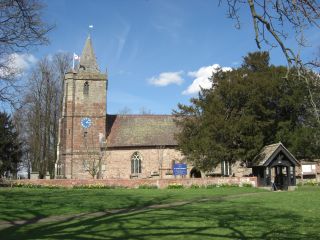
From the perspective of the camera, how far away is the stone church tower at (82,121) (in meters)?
49.1

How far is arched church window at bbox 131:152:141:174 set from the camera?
49219 millimetres

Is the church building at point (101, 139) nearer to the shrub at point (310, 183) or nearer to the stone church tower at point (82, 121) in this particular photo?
the stone church tower at point (82, 121)

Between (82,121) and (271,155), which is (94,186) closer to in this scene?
(271,155)

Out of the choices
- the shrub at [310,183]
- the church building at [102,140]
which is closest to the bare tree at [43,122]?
the church building at [102,140]

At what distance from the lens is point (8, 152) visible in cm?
4572

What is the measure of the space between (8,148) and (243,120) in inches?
1034

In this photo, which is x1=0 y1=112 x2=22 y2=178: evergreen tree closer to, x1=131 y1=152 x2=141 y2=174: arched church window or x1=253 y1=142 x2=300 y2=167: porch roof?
x1=131 y1=152 x2=141 y2=174: arched church window

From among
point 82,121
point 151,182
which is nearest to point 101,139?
point 82,121

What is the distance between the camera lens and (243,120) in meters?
34.0

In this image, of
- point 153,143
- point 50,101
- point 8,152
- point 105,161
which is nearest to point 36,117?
point 50,101

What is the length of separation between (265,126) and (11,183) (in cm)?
2154

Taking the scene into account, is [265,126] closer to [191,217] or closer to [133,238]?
[191,217]

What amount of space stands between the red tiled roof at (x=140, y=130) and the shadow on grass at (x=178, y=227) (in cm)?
3480

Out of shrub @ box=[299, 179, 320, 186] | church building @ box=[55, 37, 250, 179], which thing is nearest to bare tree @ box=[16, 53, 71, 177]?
church building @ box=[55, 37, 250, 179]
